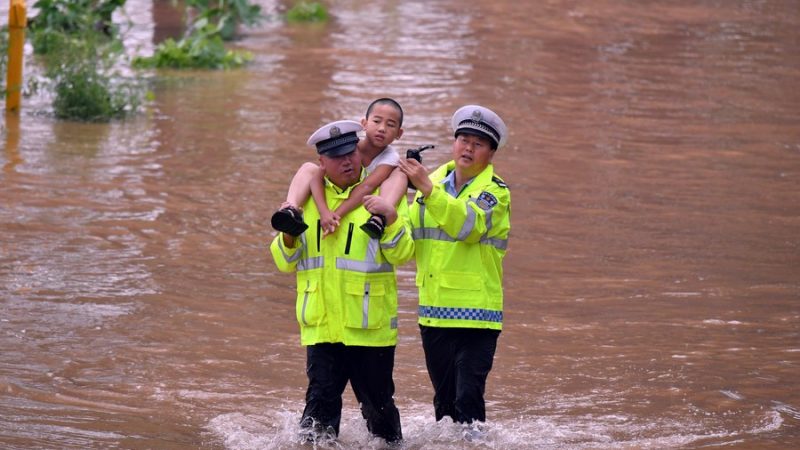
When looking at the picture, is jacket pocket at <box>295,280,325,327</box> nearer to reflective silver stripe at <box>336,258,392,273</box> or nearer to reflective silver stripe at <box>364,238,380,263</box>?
reflective silver stripe at <box>336,258,392,273</box>

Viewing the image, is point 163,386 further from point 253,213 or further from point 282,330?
point 253,213

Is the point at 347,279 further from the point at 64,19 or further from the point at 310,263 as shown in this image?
the point at 64,19

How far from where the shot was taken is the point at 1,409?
711 cm

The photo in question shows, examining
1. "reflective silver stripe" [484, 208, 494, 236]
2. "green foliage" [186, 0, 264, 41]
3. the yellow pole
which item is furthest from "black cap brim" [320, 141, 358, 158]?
"green foliage" [186, 0, 264, 41]

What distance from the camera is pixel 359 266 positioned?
6.29 metres

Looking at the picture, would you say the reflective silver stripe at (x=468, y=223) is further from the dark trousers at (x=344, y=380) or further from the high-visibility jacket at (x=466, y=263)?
the dark trousers at (x=344, y=380)

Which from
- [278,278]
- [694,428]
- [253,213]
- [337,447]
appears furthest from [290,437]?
[253,213]

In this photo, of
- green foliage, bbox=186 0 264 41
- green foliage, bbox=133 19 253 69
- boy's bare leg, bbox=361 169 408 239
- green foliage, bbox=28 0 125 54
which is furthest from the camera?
green foliage, bbox=186 0 264 41

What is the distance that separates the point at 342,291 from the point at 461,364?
2.26ft

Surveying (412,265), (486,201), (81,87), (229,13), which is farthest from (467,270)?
(229,13)

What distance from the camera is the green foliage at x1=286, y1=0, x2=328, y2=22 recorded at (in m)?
24.8

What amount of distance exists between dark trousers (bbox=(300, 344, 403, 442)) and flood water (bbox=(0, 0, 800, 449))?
26 cm

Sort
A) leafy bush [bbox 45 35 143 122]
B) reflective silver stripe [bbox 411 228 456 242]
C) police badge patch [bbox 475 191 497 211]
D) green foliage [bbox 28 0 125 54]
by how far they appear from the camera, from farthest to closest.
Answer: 1. green foliage [bbox 28 0 125 54]
2. leafy bush [bbox 45 35 143 122]
3. reflective silver stripe [bbox 411 228 456 242]
4. police badge patch [bbox 475 191 497 211]

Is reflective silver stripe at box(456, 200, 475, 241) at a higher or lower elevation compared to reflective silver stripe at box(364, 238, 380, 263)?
higher
